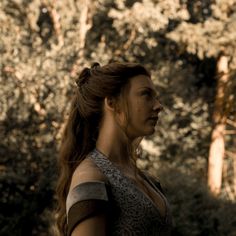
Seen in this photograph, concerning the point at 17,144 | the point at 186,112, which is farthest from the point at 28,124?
the point at 186,112

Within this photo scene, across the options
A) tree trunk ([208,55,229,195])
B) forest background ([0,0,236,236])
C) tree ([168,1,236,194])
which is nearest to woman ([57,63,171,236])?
forest background ([0,0,236,236])

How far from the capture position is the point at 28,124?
10.9 metres

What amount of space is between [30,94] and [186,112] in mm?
7248

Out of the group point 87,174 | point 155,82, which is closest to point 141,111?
point 87,174

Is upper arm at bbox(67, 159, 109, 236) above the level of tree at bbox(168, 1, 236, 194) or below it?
above

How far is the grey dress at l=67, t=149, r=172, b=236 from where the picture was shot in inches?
77.9

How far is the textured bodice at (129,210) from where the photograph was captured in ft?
6.67

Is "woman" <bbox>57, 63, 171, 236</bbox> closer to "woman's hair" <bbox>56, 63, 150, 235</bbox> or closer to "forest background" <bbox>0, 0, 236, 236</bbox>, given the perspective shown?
"woman's hair" <bbox>56, 63, 150, 235</bbox>

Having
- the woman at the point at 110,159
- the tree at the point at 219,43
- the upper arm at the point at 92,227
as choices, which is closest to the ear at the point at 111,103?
the woman at the point at 110,159

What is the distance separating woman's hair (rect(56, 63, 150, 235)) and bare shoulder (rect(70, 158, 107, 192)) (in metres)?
0.15

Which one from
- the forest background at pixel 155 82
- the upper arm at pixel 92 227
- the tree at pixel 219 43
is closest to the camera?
the upper arm at pixel 92 227

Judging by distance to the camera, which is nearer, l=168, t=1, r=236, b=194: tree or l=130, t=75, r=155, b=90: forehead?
l=130, t=75, r=155, b=90: forehead

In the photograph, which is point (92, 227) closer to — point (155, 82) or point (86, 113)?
point (86, 113)

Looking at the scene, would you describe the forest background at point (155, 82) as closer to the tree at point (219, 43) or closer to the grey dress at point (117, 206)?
the tree at point (219, 43)
